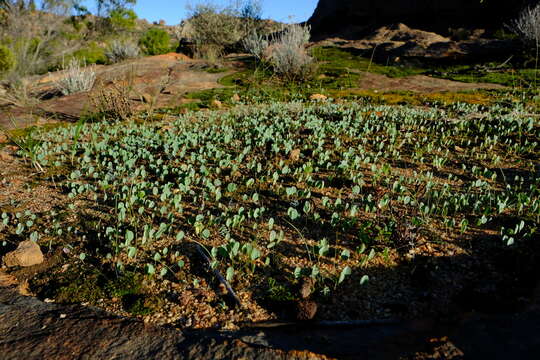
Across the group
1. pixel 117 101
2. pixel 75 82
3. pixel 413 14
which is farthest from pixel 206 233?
pixel 413 14

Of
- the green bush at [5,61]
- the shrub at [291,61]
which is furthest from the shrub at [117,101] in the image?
the green bush at [5,61]

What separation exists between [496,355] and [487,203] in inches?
86.9

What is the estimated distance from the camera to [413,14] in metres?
24.3

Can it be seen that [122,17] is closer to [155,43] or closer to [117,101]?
[155,43]

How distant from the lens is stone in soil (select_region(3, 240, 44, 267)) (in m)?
2.72

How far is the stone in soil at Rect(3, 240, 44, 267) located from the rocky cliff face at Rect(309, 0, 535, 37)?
2228 centimetres

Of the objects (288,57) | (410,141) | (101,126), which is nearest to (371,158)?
(410,141)

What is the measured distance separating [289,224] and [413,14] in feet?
83.9

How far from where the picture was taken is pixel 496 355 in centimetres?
162

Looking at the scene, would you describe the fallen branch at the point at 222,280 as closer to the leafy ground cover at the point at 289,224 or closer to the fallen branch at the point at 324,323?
the leafy ground cover at the point at 289,224

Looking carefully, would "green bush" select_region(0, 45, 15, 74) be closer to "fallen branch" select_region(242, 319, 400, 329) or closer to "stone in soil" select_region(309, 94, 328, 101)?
"stone in soil" select_region(309, 94, 328, 101)

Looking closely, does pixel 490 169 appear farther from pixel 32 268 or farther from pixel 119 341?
pixel 32 268

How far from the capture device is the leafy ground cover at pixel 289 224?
2.38m

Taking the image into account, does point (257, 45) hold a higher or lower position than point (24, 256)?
higher
